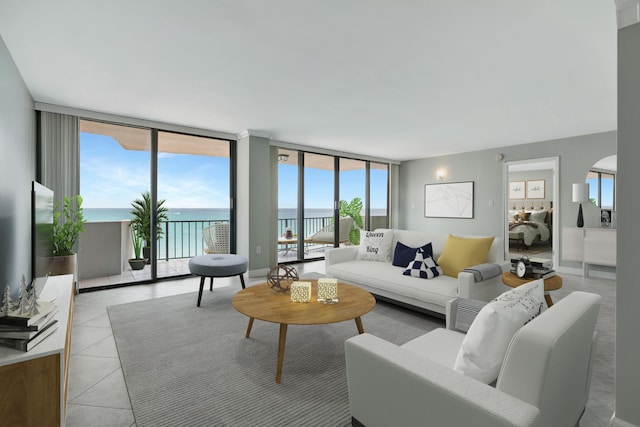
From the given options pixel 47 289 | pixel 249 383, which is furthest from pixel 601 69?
pixel 47 289

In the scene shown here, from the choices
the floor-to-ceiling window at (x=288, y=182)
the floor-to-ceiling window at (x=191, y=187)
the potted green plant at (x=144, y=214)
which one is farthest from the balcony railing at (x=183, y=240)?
the potted green plant at (x=144, y=214)

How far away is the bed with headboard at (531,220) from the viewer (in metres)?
7.48

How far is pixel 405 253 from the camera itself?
3668 mm

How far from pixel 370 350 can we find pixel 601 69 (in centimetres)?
327

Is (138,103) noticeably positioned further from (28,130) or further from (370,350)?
(370,350)

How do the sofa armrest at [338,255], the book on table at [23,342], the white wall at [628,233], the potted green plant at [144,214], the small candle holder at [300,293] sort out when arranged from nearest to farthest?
1. the book on table at [23,342]
2. the white wall at [628,233]
3. the small candle holder at [300,293]
4. the sofa armrest at [338,255]
5. the potted green plant at [144,214]

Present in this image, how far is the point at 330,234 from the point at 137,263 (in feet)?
11.9

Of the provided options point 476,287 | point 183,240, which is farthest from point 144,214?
point 476,287

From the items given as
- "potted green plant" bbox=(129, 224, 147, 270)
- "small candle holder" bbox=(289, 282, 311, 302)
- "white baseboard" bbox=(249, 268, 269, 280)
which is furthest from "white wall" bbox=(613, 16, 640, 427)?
"potted green plant" bbox=(129, 224, 147, 270)

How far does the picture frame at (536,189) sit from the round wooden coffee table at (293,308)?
8.07 metres

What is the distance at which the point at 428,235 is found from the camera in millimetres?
3740

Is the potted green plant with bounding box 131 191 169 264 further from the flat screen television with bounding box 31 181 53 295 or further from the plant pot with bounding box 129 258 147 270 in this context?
the flat screen television with bounding box 31 181 53 295

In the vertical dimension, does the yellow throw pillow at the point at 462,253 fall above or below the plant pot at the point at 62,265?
above

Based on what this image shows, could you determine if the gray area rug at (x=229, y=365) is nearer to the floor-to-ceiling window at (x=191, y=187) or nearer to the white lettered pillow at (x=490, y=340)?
the white lettered pillow at (x=490, y=340)
